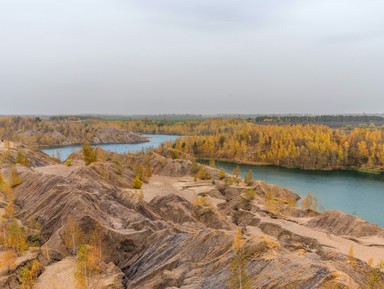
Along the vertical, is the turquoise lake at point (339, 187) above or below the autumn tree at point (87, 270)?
below

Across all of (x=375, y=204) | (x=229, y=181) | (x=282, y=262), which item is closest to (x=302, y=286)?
(x=282, y=262)

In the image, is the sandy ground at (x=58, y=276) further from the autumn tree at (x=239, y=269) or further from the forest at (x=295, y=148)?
the forest at (x=295, y=148)

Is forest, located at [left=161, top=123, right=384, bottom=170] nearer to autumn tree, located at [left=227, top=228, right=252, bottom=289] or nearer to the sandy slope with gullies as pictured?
the sandy slope with gullies

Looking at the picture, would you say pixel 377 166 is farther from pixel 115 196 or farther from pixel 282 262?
pixel 282 262

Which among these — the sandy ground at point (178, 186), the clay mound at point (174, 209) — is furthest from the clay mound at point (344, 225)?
the clay mound at point (174, 209)

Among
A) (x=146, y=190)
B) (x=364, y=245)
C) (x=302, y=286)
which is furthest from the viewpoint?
(x=146, y=190)

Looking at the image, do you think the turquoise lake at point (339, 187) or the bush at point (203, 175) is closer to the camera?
the turquoise lake at point (339, 187)
